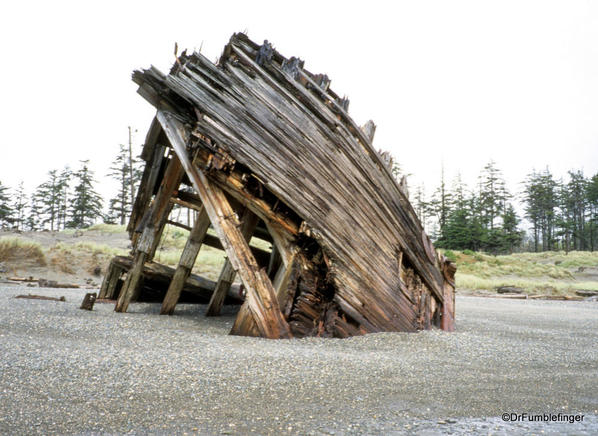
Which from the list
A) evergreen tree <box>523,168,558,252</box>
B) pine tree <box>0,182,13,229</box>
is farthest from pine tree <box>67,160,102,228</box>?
evergreen tree <box>523,168,558,252</box>

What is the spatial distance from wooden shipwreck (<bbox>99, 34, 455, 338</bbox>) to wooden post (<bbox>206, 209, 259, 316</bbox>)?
3.06ft

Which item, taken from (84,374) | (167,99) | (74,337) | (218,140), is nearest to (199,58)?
(167,99)

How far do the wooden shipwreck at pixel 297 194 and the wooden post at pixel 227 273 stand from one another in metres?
0.93

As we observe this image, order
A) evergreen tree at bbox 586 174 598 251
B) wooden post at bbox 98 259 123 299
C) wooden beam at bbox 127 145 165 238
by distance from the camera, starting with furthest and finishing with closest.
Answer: evergreen tree at bbox 586 174 598 251 < wooden post at bbox 98 259 123 299 < wooden beam at bbox 127 145 165 238

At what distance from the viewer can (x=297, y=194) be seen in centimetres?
448

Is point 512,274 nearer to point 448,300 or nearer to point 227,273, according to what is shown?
point 448,300

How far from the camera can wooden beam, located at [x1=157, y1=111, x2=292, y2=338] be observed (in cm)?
421

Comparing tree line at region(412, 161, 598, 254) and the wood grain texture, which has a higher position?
tree line at region(412, 161, 598, 254)

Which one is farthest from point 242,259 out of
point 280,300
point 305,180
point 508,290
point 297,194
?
point 508,290

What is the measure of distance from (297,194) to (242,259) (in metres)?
0.93

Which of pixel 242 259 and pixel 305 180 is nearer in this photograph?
pixel 242 259

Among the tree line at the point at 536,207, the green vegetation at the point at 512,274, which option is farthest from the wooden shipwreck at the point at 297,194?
the tree line at the point at 536,207

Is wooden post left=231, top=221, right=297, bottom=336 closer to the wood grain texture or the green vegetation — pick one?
the wood grain texture

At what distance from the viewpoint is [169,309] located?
607cm
